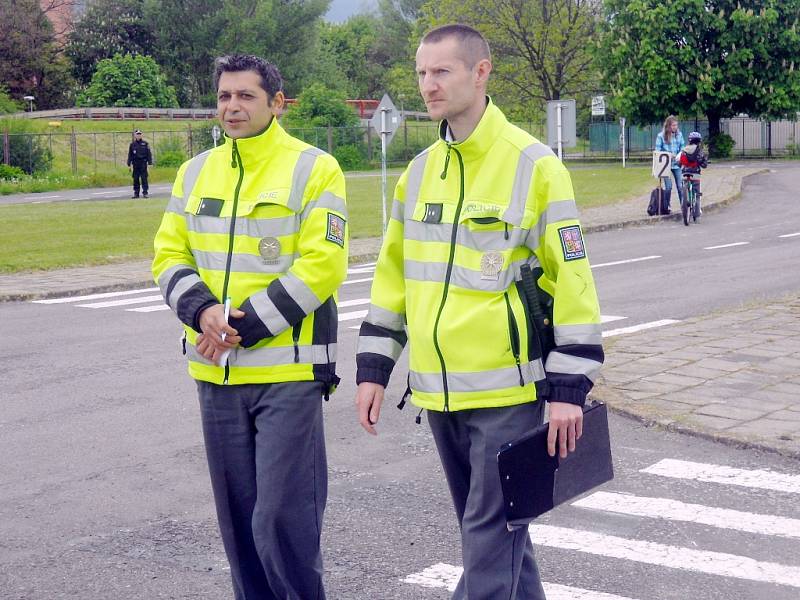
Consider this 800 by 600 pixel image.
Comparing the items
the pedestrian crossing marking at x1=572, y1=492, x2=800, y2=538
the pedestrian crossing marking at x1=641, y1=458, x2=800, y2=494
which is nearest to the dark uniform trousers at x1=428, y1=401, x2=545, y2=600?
the pedestrian crossing marking at x1=572, y1=492, x2=800, y2=538

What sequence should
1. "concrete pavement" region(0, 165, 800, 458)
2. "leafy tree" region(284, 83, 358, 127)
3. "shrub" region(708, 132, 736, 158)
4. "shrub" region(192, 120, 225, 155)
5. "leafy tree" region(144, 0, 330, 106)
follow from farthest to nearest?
"leafy tree" region(144, 0, 330, 106), "leafy tree" region(284, 83, 358, 127), "shrub" region(192, 120, 225, 155), "shrub" region(708, 132, 736, 158), "concrete pavement" region(0, 165, 800, 458)

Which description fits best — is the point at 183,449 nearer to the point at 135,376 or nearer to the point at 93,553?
the point at 93,553

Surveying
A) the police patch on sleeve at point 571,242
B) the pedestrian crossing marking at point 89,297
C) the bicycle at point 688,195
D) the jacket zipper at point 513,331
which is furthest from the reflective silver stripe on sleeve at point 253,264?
the bicycle at point 688,195

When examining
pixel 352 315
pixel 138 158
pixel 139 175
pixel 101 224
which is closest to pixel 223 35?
pixel 139 175

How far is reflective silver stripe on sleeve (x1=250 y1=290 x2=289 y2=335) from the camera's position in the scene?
400cm

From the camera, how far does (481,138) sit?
3650mm

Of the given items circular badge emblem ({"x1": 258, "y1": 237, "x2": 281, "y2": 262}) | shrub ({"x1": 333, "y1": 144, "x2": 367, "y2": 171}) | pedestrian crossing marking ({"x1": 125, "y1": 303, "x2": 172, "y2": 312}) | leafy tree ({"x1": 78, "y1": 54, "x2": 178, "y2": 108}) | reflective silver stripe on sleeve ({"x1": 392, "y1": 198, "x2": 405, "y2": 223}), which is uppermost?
leafy tree ({"x1": 78, "y1": 54, "x2": 178, "y2": 108})

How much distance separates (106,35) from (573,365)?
86.9m

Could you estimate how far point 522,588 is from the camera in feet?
12.8

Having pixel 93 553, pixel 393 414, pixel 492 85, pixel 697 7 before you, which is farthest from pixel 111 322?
pixel 492 85

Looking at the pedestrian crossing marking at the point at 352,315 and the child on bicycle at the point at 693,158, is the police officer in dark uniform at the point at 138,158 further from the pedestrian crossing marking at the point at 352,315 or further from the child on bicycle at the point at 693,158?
the pedestrian crossing marking at the point at 352,315

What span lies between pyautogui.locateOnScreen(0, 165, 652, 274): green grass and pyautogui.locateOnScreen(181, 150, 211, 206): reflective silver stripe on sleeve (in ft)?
47.5

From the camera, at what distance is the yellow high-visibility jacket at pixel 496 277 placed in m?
3.55

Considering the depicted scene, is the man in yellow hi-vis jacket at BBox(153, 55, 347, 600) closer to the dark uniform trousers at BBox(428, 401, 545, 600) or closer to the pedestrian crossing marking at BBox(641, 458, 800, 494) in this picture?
the dark uniform trousers at BBox(428, 401, 545, 600)
